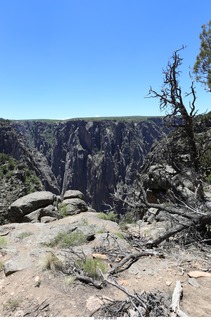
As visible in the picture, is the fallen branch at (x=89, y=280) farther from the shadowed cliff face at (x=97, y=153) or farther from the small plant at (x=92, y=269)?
the shadowed cliff face at (x=97, y=153)

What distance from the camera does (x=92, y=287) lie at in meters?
6.15

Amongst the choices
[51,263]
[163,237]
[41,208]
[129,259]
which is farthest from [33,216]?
[129,259]

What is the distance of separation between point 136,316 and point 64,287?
2395 millimetres

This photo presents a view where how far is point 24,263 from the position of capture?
815cm

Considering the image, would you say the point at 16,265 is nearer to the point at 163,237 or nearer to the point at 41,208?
the point at 163,237

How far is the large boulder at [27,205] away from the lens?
2248cm

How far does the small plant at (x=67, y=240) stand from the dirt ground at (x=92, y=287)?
65.9 inches

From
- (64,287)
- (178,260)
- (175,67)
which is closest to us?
(64,287)

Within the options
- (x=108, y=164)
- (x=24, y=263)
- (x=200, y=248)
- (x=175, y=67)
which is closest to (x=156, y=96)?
(x=175, y=67)

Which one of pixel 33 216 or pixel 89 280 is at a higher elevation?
pixel 89 280

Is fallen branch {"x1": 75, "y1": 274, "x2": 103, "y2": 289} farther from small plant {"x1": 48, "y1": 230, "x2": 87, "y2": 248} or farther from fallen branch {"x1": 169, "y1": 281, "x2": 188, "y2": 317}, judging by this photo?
small plant {"x1": 48, "y1": 230, "x2": 87, "y2": 248}

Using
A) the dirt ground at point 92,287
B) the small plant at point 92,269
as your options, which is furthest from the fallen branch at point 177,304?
the small plant at point 92,269

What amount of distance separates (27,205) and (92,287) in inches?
700

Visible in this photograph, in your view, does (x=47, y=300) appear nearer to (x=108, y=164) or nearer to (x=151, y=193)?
(x=151, y=193)
